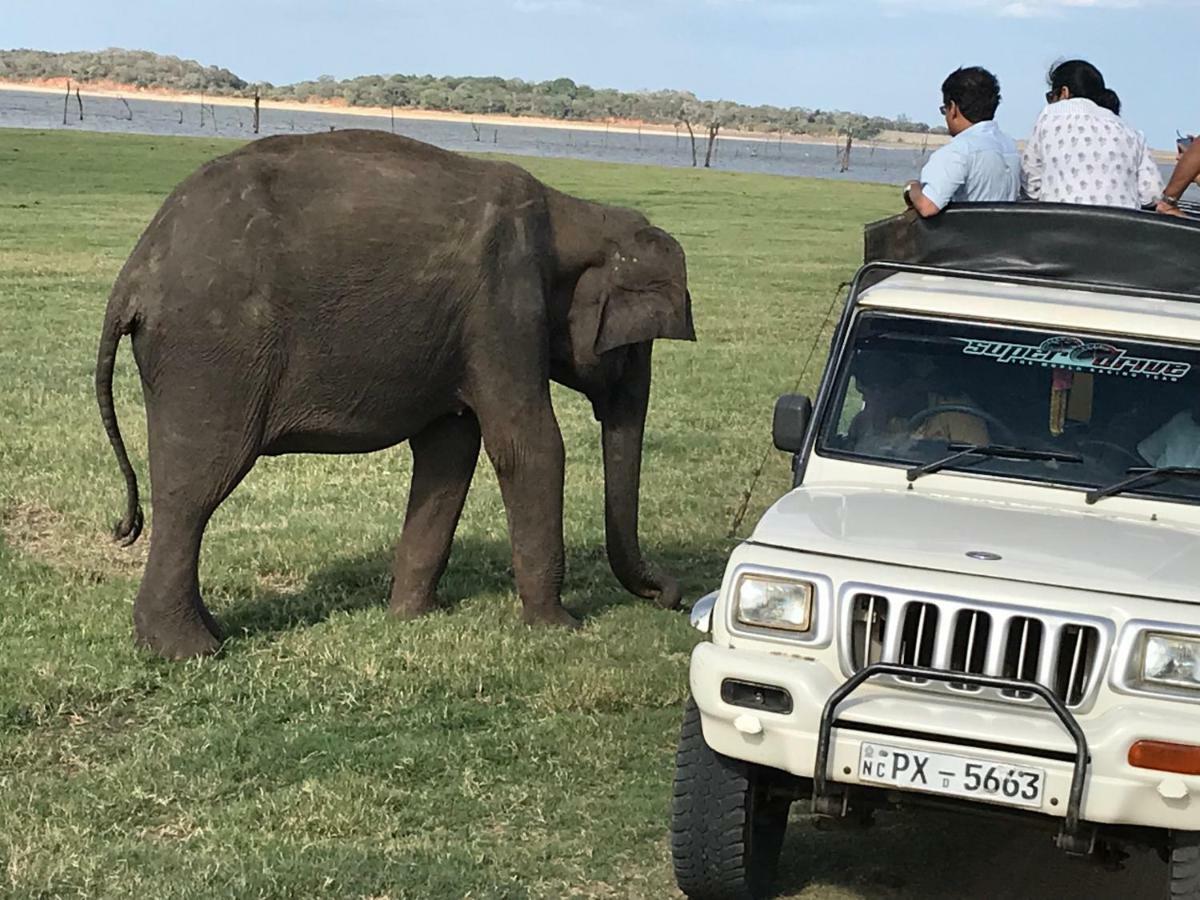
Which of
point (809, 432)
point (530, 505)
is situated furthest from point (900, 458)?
point (530, 505)

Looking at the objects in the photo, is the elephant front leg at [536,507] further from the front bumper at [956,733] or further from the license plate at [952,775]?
the license plate at [952,775]

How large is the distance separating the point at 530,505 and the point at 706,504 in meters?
2.86

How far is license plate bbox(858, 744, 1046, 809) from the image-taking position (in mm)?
4168

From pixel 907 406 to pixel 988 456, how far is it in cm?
33

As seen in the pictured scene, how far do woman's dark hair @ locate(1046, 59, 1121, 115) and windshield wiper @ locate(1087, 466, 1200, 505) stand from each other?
3.48 meters

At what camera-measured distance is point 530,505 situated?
775 centimetres

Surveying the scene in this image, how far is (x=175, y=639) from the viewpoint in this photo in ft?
23.1

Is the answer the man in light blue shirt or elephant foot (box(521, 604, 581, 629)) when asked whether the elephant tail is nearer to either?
elephant foot (box(521, 604, 581, 629))

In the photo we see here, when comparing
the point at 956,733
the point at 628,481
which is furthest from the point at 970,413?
the point at 628,481

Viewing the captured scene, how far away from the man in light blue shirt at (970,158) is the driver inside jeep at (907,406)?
1.61 m

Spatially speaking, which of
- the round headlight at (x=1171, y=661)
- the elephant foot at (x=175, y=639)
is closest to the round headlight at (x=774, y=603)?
the round headlight at (x=1171, y=661)

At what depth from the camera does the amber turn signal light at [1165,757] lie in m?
4.12

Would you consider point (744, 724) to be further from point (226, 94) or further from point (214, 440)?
point (226, 94)

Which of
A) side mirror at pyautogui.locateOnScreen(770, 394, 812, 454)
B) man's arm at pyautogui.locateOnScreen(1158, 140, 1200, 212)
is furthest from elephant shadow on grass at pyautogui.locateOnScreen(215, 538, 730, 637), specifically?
man's arm at pyautogui.locateOnScreen(1158, 140, 1200, 212)
